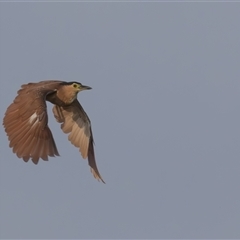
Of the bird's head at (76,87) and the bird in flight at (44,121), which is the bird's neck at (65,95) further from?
the bird's head at (76,87)

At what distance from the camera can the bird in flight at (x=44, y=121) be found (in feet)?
87.6

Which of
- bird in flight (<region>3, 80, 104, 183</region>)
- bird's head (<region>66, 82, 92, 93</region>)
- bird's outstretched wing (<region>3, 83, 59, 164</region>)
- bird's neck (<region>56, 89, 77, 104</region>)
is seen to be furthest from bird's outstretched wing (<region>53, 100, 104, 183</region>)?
bird's outstretched wing (<region>3, 83, 59, 164</region>)

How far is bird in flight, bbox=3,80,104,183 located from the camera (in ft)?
87.6

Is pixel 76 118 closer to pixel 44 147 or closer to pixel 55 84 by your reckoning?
pixel 55 84

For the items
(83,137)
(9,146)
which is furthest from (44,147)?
(83,137)

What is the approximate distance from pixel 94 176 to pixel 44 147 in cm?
421

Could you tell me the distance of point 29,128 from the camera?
27.1m

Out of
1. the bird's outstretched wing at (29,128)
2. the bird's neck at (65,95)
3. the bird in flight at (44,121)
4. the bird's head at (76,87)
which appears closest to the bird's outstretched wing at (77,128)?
the bird in flight at (44,121)

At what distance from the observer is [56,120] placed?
31172 millimetres

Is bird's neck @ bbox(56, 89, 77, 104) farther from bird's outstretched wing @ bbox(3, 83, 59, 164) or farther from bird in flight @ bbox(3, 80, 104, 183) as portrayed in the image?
bird's outstretched wing @ bbox(3, 83, 59, 164)

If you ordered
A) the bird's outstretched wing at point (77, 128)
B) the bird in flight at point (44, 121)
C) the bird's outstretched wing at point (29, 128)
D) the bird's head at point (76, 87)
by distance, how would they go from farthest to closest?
the bird's outstretched wing at point (77, 128) → the bird's head at point (76, 87) → the bird in flight at point (44, 121) → the bird's outstretched wing at point (29, 128)

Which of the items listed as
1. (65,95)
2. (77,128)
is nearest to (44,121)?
(65,95)

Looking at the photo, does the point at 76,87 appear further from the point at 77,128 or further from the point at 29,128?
the point at 29,128

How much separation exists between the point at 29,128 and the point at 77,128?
13.7ft
